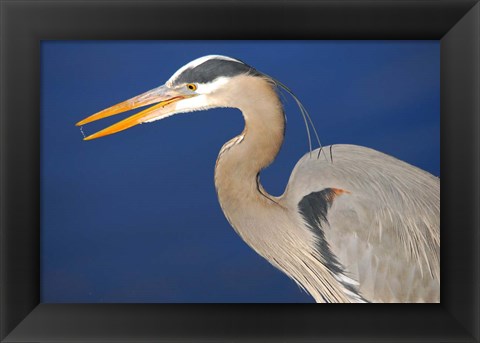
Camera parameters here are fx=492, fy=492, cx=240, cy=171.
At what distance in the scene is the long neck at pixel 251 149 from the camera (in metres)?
2.20

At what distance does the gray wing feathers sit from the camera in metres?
2.23

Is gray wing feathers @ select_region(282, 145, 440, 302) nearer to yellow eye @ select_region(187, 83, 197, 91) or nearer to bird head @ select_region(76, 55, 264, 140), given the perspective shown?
bird head @ select_region(76, 55, 264, 140)

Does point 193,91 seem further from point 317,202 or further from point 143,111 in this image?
point 317,202

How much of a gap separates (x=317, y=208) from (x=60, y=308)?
1290mm

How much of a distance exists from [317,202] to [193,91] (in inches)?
29.5

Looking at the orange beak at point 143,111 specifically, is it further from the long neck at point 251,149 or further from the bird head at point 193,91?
the long neck at point 251,149

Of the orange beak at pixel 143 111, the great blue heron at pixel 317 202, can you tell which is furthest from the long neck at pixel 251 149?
the orange beak at pixel 143 111

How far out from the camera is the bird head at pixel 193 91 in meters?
2.20

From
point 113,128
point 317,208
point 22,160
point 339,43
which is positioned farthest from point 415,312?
point 22,160

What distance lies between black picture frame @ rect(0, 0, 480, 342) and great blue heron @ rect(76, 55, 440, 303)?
106mm

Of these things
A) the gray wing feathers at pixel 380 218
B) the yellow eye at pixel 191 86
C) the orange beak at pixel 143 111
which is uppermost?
the yellow eye at pixel 191 86

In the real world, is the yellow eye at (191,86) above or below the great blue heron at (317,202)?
above
